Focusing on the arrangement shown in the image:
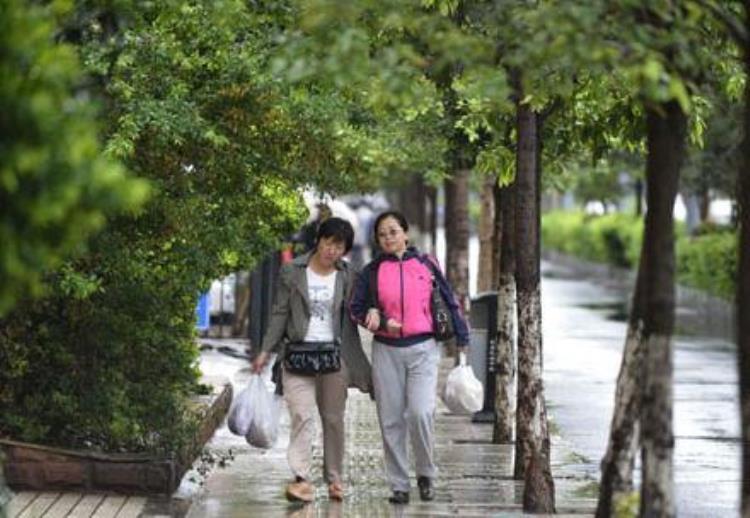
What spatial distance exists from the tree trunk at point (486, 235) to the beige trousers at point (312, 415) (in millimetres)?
11013

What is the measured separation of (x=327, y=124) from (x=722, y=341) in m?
17.8

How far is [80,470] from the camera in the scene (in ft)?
36.8

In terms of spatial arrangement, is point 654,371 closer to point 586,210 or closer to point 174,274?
point 174,274

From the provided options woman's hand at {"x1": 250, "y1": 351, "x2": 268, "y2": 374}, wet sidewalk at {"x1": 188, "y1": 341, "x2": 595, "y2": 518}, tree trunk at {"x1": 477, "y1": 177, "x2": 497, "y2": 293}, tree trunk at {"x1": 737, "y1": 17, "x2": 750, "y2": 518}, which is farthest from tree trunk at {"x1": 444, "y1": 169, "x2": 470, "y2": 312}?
tree trunk at {"x1": 737, "y1": 17, "x2": 750, "y2": 518}

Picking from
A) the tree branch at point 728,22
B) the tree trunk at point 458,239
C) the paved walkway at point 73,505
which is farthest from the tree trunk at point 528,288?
the tree trunk at point 458,239

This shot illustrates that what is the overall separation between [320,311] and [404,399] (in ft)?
2.40

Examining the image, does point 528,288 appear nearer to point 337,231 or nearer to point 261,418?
point 337,231

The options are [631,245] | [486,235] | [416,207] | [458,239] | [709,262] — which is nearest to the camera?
[486,235]

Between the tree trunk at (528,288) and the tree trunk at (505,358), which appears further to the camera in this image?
the tree trunk at (505,358)

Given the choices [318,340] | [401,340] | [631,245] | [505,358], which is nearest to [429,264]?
[401,340]

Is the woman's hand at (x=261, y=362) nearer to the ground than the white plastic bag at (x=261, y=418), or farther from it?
farther from it

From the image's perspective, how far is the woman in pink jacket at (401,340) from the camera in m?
11.0

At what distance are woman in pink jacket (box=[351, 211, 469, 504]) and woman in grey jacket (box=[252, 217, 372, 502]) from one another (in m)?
0.15

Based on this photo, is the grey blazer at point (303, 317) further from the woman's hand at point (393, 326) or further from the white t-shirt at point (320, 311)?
the woman's hand at point (393, 326)
